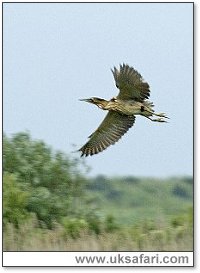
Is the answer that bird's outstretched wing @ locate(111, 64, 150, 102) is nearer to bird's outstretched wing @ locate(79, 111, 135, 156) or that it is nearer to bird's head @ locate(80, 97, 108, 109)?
bird's head @ locate(80, 97, 108, 109)

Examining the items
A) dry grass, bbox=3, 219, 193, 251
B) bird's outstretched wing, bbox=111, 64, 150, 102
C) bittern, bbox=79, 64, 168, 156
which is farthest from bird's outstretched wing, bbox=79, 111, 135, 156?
dry grass, bbox=3, 219, 193, 251

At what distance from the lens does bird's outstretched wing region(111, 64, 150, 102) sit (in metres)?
9.98

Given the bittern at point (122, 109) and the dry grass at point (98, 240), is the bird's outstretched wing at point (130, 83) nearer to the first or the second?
the bittern at point (122, 109)

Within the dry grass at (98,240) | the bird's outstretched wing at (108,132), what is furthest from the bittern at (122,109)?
the dry grass at (98,240)

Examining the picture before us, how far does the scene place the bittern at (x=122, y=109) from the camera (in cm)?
1002

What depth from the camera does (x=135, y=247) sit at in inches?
399

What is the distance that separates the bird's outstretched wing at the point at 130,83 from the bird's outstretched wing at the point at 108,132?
44cm
